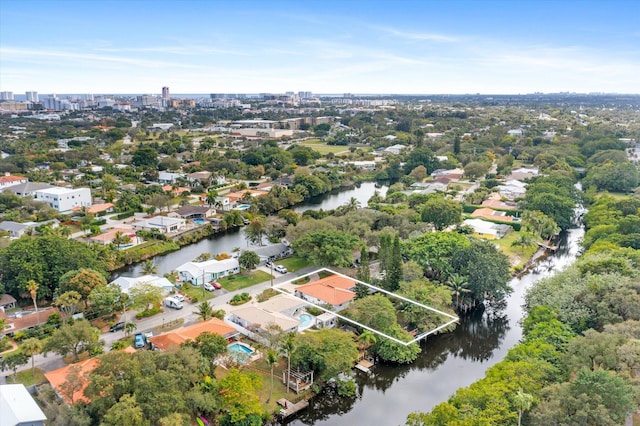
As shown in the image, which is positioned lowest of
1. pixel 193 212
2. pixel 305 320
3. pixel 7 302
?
pixel 305 320

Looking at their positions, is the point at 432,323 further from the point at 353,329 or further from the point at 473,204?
the point at 473,204

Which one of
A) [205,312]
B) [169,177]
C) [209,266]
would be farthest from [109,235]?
[169,177]

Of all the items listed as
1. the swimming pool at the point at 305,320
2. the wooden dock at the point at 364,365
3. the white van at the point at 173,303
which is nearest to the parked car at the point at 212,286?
the white van at the point at 173,303

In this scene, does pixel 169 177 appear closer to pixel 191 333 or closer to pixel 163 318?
pixel 163 318

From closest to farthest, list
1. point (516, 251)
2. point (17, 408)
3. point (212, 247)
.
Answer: point (17, 408) < point (516, 251) < point (212, 247)

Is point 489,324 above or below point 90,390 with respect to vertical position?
below

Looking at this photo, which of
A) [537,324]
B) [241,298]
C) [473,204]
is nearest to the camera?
[537,324]

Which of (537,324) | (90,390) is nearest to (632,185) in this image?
(537,324)
